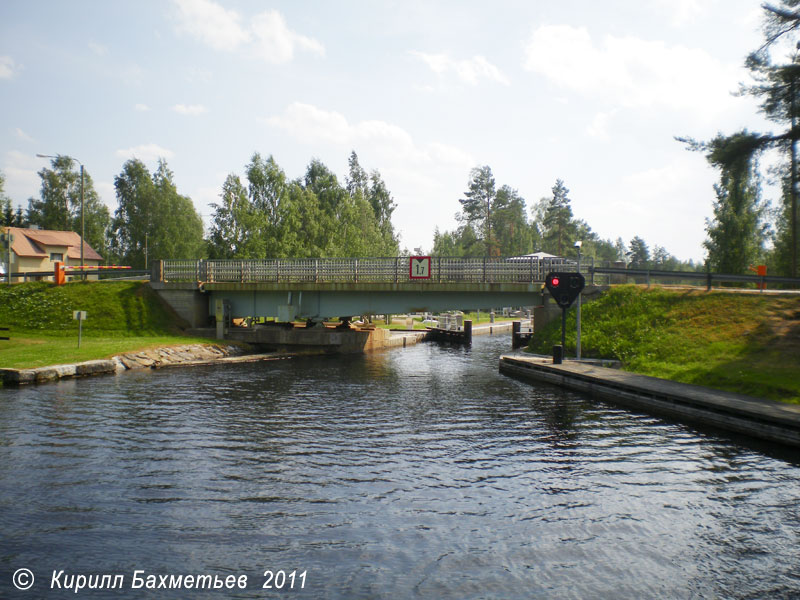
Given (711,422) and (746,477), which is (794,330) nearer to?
(711,422)

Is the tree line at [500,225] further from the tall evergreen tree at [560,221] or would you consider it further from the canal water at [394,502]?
the canal water at [394,502]

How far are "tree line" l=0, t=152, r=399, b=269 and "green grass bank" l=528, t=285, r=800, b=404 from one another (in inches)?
1151

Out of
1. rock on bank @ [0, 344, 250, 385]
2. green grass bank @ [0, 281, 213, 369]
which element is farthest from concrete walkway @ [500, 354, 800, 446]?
green grass bank @ [0, 281, 213, 369]

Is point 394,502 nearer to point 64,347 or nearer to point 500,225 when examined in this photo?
point 64,347

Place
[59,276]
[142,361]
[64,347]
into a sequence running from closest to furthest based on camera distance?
1. [142,361]
2. [64,347]
3. [59,276]

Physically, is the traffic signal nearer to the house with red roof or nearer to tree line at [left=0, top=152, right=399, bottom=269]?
tree line at [left=0, top=152, right=399, bottom=269]

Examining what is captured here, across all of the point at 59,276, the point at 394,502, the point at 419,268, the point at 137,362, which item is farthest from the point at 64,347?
the point at 394,502

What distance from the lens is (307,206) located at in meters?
56.2

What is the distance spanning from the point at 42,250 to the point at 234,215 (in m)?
40.6

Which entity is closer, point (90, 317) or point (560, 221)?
point (90, 317)

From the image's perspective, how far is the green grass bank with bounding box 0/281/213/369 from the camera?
32.8 meters

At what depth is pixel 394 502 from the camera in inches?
443

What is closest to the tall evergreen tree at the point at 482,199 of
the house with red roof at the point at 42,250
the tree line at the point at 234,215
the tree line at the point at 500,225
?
the tree line at the point at 500,225

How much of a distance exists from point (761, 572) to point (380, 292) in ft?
96.7
